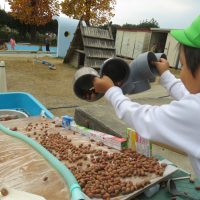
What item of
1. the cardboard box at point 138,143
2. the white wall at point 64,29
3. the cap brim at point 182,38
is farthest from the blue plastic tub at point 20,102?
the white wall at point 64,29

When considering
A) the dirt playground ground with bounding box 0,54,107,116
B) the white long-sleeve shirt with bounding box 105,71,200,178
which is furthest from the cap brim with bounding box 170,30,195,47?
the dirt playground ground with bounding box 0,54,107,116

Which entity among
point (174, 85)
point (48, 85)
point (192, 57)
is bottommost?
point (48, 85)

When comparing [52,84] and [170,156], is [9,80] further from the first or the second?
[170,156]

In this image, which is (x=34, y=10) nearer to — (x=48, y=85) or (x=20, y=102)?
(x=48, y=85)

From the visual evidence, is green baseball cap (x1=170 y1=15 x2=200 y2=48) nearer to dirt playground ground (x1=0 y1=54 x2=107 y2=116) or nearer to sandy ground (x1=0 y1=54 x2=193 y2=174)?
sandy ground (x1=0 y1=54 x2=193 y2=174)

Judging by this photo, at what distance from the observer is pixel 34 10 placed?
19.4 metres

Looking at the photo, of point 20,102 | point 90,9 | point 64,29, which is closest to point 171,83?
point 20,102

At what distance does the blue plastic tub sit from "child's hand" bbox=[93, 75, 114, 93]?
187 centimetres

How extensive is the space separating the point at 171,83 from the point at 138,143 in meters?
0.54

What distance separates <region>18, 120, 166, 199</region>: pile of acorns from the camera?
1.58 m

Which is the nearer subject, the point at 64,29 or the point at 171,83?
the point at 171,83

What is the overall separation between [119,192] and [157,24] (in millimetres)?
24710

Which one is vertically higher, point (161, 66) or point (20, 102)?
point (161, 66)

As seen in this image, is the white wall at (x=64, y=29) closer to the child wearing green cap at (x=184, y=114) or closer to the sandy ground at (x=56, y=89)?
the sandy ground at (x=56, y=89)
